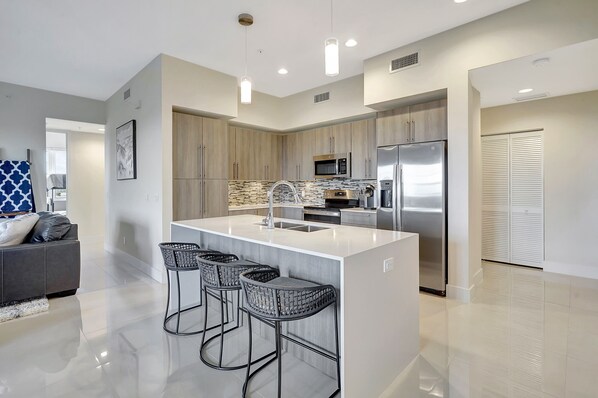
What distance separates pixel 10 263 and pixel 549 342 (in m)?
5.41

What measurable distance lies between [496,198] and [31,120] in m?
8.26

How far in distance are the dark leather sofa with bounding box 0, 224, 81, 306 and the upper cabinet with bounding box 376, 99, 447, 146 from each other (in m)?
4.33

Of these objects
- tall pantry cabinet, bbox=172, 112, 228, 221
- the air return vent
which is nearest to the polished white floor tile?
tall pantry cabinet, bbox=172, 112, 228, 221

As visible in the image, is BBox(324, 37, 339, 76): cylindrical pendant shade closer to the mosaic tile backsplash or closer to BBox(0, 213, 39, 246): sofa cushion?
the mosaic tile backsplash

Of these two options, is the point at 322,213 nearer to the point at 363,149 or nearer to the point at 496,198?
the point at 363,149

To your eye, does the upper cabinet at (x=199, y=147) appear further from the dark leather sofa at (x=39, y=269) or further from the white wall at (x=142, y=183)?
the dark leather sofa at (x=39, y=269)

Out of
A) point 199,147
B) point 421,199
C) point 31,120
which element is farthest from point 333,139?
point 31,120

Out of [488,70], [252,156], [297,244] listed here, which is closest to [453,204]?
[488,70]

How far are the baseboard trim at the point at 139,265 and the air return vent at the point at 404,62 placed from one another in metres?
4.24

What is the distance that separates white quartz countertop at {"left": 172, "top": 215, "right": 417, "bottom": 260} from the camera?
1.87 metres

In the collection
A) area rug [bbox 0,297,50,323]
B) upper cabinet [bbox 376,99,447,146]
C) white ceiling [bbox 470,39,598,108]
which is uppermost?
white ceiling [bbox 470,39,598,108]

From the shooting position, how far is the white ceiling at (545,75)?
10.0 ft

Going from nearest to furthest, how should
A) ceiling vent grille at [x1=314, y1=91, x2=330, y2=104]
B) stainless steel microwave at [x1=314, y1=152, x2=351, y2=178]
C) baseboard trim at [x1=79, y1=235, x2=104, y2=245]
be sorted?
stainless steel microwave at [x1=314, y1=152, x2=351, y2=178] → ceiling vent grille at [x1=314, y1=91, x2=330, y2=104] → baseboard trim at [x1=79, y1=235, x2=104, y2=245]

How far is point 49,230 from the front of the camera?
367 cm
